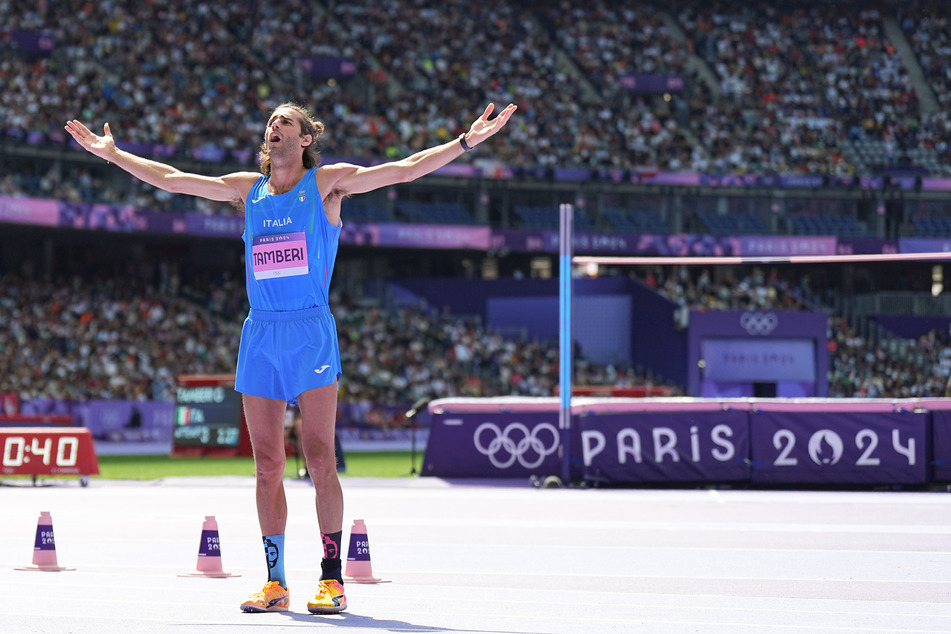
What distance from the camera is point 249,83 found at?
42.4 metres

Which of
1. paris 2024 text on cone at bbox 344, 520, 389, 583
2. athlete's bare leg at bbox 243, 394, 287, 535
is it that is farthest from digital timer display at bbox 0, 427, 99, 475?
athlete's bare leg at bbox 243, 394, 287, 535

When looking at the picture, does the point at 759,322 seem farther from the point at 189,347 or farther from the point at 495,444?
the point at 495,444

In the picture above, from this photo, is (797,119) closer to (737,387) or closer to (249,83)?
(737,387)

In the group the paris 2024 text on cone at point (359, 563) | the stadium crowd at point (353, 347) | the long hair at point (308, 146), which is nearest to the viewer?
the long hair at point (308, 146)

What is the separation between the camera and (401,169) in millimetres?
5953

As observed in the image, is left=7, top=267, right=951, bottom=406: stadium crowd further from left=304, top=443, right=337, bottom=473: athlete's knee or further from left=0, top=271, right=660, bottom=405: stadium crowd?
left=304, top=443, right=337, bottom=473: athlete's knee

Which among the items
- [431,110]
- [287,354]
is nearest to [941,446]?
[287,354]

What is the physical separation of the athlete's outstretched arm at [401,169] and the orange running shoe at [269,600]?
1.90 m

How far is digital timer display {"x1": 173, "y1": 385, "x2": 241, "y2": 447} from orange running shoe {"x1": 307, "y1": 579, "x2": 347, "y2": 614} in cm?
1956

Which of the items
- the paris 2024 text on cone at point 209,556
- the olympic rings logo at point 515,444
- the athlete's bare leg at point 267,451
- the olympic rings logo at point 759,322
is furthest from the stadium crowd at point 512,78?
the athlete's bare leg at point 267,451

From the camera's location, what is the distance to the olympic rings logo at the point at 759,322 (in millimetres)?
41188

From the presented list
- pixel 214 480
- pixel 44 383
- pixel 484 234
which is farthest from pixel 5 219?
pixel 214 480

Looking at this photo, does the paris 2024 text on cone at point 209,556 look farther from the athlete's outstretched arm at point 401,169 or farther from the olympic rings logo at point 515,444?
the olympic rings logo at point 515,444

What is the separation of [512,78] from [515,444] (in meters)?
30.8
